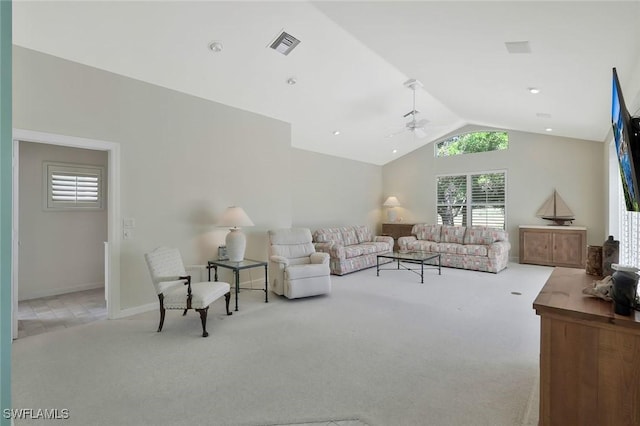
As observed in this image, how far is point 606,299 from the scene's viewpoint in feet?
5.55

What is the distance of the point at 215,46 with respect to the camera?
3.59 metres

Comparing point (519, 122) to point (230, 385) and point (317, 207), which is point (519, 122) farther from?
point (230, 385)

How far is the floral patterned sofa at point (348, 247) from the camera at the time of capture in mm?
6098

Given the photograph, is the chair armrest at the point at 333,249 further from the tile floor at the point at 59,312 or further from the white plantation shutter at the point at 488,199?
the white plantation shutter at the point at 488,199

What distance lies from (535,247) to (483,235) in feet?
4.12

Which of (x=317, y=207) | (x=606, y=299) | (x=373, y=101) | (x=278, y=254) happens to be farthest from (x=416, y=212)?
(x=606, y=299)

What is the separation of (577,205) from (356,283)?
5418mm

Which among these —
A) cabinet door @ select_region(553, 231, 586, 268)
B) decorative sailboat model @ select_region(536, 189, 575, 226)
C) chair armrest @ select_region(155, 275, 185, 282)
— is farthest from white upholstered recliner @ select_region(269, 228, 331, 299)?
decorative sailboat model @ select_region(536, 189, 575, 226)

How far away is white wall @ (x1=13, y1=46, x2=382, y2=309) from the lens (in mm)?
3283

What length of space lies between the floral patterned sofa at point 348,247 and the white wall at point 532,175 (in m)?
2.40

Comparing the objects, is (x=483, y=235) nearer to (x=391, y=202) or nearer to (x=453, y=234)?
(x=453, y=234)

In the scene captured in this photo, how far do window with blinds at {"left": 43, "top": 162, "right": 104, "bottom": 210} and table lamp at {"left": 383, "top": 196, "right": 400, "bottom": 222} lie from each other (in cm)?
696

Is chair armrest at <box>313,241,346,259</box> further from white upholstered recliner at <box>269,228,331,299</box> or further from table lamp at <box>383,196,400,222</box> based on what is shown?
table lamp at <box>383,196,400,222</box>

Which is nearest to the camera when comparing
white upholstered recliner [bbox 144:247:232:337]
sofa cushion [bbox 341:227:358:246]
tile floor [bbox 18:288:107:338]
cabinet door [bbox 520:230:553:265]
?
white upholstered recliner [bbox 144:247:232:337]
